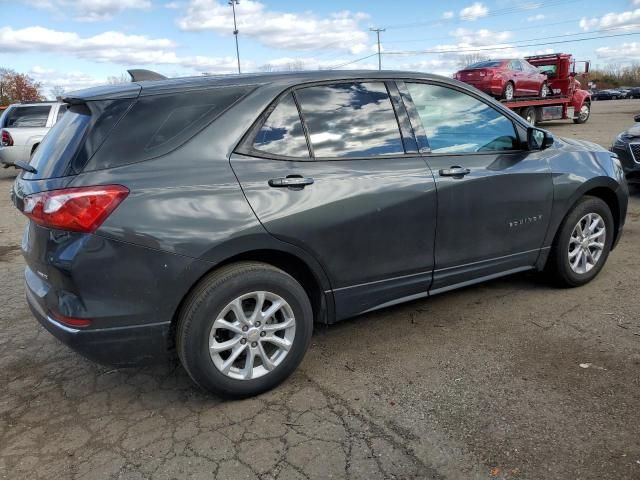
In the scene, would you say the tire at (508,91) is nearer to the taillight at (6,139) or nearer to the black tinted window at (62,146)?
the taillight at (6,139)

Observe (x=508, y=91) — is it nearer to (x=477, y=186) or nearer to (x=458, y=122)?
(x=458, y=122)

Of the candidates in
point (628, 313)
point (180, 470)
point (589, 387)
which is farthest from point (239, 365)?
point (628, 313)

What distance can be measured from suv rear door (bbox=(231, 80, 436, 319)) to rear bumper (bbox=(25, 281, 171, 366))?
790 millimetres

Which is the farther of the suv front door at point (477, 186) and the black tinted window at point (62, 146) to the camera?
the suv front door at point (477, 186)

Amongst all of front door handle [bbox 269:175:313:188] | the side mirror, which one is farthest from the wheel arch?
the side mirror

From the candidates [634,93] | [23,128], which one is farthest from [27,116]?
[634,93]

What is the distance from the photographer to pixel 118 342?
2.65m

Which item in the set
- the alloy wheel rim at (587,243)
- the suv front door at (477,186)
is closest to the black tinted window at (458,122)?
the suv front door at (477,186)

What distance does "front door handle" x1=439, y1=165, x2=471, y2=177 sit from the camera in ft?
11.4

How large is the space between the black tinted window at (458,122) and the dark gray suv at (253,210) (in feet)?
0.05

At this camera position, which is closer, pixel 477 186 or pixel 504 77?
pixel 477 186

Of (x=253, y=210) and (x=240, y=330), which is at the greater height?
(x=253, y=210)

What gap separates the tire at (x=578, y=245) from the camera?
13.9 ft

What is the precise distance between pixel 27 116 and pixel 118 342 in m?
12.3
